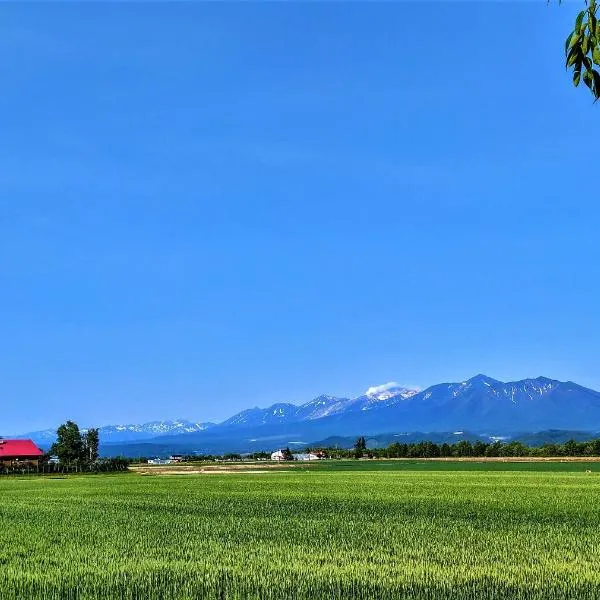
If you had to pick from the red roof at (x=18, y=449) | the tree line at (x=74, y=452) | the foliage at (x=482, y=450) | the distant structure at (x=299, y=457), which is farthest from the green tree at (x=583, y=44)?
the distant structure at (x=299, y=457)

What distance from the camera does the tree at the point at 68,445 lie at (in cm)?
10959

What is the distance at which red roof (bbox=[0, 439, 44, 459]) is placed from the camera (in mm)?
107562

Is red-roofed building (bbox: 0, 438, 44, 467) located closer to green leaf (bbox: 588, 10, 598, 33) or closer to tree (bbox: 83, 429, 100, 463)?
tree (bbox: 83, 429, 100, 463)

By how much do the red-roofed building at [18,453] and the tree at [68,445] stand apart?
3167mm

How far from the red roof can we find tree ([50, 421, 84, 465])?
3.28 m

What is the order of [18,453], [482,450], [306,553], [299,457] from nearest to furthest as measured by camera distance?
[306,553] < [18,453] < [482,450] < [299,457]

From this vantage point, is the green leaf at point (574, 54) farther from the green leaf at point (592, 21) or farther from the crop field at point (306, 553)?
the crop field at point (306, 553)

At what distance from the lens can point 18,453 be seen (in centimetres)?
10812

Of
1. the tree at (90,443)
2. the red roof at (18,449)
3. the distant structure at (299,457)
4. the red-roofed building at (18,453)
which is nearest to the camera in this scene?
the red-roofed building at (18,453)

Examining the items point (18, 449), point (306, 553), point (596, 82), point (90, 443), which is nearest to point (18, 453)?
point (18, 449)

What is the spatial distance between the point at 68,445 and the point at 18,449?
26.5 ft

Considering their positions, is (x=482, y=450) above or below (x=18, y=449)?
below

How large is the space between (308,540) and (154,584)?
6085 millimetres

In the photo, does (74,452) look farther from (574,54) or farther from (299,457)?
(574,54)
